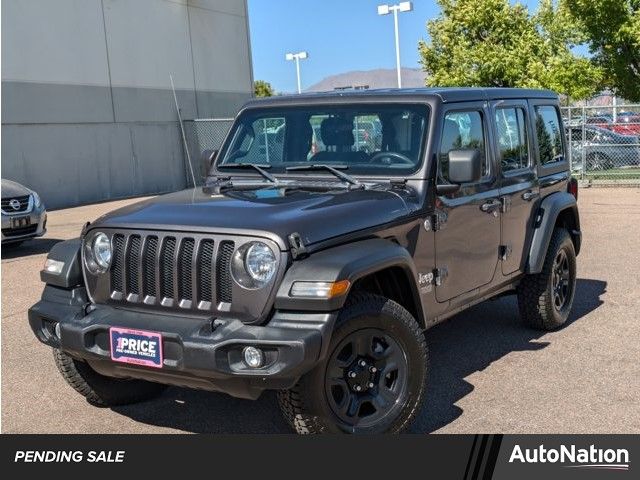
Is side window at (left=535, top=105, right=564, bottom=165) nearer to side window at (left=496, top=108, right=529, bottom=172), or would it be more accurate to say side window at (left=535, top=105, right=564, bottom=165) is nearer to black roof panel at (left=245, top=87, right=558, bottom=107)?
side window at (left=496, top=108, right=529, bottom=172)

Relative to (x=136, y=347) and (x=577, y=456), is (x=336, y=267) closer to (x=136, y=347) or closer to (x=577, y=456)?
(x=136, y=347)

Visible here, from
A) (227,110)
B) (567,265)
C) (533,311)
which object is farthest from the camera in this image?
(227,110)

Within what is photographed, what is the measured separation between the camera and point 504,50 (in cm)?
2517

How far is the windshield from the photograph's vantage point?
15.8 feet

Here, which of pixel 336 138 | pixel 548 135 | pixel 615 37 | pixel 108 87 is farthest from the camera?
pixel 615 37

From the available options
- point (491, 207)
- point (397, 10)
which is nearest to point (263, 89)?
point (397, 10)

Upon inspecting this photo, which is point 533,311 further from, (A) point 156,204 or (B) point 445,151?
(A) point 156,204

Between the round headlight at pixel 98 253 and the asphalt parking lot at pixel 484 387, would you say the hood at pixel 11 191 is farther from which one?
the round headlight at pixel 98 253

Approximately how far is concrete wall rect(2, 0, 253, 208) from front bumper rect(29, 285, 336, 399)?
14585 millimetres

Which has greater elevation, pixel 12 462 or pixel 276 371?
pixel 276 371

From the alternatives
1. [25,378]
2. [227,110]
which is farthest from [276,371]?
[227,110]

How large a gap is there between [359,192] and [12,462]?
234 cm

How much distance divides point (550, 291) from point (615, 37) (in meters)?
17.3

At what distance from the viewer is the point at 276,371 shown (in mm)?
3520
